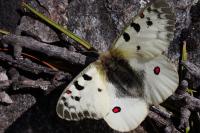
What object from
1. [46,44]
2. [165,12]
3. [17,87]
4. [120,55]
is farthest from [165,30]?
[17,87]

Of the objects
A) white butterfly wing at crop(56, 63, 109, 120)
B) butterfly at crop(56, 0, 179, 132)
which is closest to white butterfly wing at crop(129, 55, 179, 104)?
butterfly at crop(56, 0, 179, 132)

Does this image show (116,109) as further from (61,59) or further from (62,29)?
(62,29)

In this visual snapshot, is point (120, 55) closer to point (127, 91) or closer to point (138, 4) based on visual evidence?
point (127, 91)

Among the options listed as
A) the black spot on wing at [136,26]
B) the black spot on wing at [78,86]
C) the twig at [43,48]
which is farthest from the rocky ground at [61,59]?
the black spot on wing at [136,26]

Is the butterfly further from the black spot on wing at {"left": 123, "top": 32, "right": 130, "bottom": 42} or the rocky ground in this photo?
the rocky ground

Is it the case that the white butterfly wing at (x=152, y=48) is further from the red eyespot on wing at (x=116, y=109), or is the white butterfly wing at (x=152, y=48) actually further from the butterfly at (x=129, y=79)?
the red eyespot on wing at (x=116, y=109)

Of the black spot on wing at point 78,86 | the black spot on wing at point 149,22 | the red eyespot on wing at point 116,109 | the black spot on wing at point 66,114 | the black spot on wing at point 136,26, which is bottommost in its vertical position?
the black spot on wing at point 66,114

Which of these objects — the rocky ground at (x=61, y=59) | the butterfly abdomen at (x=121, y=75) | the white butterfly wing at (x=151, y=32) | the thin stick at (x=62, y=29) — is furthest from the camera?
the thin stick at (x=62, y=29)
